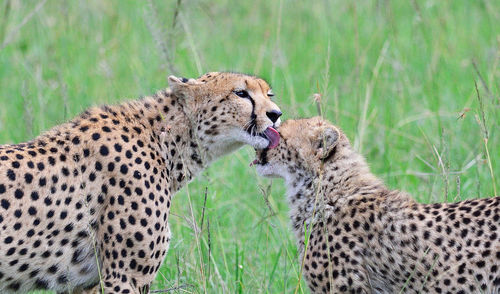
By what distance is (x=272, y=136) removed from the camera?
470cm

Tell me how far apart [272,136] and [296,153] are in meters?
0.30

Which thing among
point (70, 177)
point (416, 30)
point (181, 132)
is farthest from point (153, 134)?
point (416, 30)

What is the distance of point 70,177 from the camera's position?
428 centimetres

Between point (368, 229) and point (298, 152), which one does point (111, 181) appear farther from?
point (368, 229)

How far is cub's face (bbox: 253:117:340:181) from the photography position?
4910mm

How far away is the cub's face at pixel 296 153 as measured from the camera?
491 centimetres

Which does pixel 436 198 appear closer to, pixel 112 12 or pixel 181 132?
pixel 181 132

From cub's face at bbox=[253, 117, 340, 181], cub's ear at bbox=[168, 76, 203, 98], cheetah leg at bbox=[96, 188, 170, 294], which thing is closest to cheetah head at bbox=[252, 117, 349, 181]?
cub's face at bbox=[253, 117, 340, 181]

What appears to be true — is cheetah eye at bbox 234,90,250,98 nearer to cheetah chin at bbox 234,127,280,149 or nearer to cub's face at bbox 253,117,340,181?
cheetah chin at bbox 234,127,280,149

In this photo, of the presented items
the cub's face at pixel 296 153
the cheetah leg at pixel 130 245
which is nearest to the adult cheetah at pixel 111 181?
the cheetah leg at pixel 130 245

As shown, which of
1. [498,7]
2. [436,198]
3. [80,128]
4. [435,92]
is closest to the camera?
[80,128]

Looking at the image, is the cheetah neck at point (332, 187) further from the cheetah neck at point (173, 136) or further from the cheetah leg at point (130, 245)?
the cheetah leg at point (130, 245)

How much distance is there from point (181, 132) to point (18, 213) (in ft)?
3.19

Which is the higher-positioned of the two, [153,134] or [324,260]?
[153,134]
